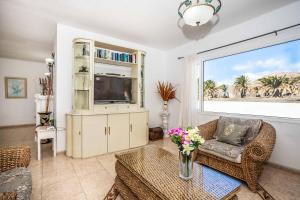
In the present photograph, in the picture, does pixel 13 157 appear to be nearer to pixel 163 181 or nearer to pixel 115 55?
Result: pixel 163 181

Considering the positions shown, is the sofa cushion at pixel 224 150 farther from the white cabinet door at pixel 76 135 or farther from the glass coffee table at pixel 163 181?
the white cabinet door at pixel 76 135

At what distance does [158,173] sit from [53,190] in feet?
4.40

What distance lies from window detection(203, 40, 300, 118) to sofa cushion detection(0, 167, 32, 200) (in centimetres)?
324

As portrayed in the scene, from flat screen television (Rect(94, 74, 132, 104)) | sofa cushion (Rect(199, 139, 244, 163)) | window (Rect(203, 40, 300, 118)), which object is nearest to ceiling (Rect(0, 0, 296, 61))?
window (Rect(203, 40, 300, 118))

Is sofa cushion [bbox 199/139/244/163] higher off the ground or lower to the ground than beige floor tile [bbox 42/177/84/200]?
higher

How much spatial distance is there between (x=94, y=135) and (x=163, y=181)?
195cm

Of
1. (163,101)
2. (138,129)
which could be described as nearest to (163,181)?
(138,129)

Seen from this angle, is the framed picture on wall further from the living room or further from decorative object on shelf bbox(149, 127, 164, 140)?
decorative object on shelf bbox(149, 127, 164, 140)

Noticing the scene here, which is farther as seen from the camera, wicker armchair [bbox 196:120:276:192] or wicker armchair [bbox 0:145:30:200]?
wicker armchair [bbox 196:120:276:192]

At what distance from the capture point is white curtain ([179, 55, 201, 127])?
3.58m

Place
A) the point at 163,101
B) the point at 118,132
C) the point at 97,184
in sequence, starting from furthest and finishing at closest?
the point at 163,101 → the point at 118,132 → the point at 97,184

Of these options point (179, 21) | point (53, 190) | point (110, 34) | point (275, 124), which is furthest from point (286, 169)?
point (110, 34)

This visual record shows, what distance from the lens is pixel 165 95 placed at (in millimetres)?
4098

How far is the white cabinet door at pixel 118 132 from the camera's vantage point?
3.06 metres
